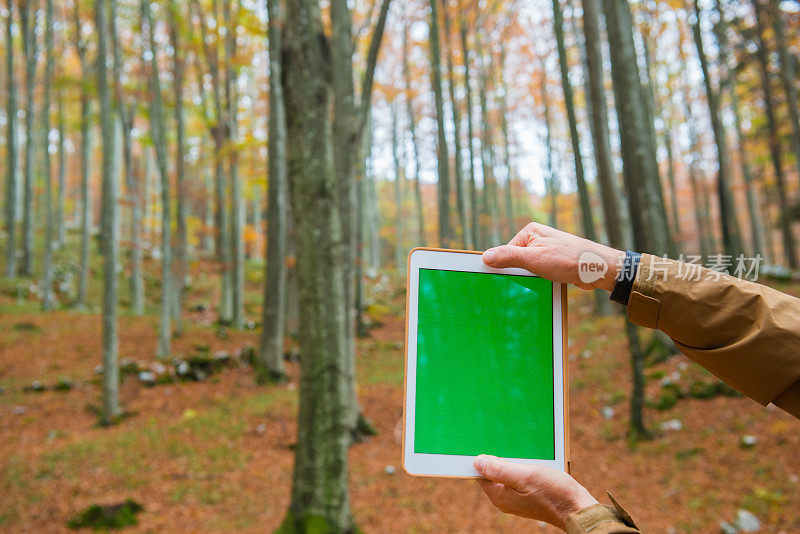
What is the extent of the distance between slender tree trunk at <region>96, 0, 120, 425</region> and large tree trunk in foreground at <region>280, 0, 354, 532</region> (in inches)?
197

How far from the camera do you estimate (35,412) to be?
8383 mm

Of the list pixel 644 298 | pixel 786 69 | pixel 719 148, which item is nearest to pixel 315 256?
pixel 644 298

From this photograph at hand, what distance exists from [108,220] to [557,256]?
8593 mm

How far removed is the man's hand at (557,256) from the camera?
4.35 feet

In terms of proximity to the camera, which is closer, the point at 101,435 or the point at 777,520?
the point at 777,520

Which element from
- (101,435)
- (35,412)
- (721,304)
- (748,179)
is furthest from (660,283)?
(748,179)

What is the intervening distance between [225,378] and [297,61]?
8084mm

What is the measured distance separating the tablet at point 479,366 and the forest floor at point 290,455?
414cm

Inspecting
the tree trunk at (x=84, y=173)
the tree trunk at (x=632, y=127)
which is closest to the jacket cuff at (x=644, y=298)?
the tree trunk at (x=632, y=127)

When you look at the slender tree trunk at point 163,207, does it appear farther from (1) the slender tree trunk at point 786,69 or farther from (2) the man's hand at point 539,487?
(1) the slender tree trunk at point 786,69

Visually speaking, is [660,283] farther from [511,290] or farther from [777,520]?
[777,520]

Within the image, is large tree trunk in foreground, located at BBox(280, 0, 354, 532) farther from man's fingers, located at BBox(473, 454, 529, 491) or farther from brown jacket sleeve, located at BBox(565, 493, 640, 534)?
brown jacket sleeve, located at BBox(565, 493, 640, 534)

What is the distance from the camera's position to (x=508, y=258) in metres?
1.38

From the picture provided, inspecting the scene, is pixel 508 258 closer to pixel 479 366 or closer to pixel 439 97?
pixel 479 366
